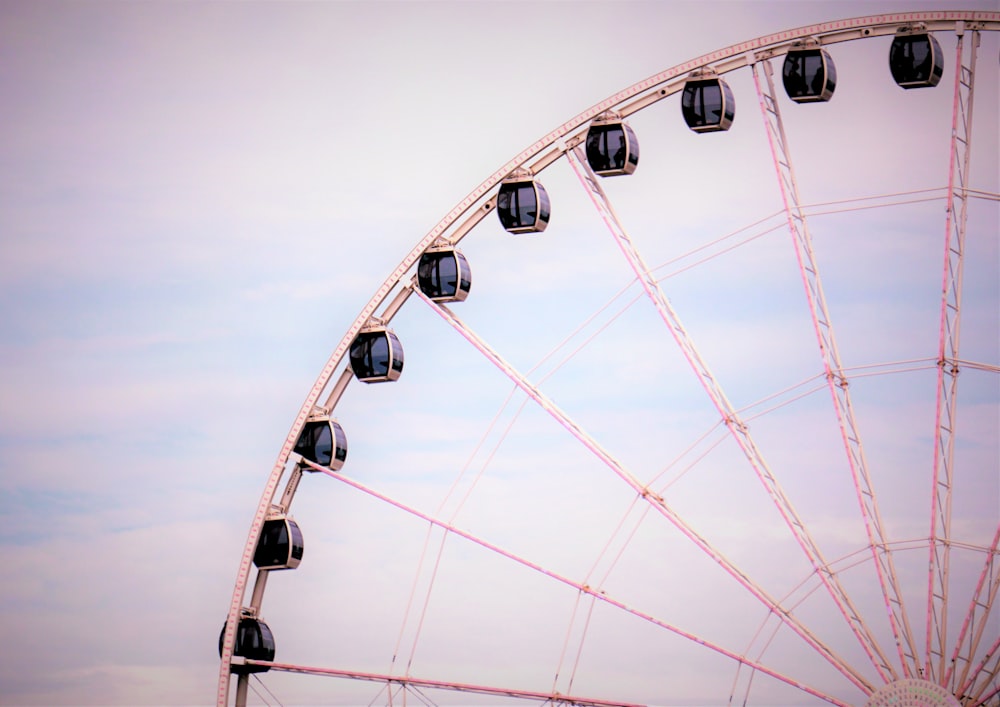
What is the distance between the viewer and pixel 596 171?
127 feet

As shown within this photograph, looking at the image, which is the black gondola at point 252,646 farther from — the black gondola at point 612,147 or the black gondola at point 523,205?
the black gondola at point 612,147

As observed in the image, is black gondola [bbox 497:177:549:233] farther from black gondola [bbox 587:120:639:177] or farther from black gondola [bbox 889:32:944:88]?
black gondola [bbox 889:32:944:88]

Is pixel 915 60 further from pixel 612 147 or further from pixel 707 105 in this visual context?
pixel 612 147

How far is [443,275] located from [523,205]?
2.22m

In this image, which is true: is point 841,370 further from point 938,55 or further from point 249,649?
point 249,649

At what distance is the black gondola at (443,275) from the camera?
39.5 m

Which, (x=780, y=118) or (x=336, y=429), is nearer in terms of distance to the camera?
(x=780, y=118)

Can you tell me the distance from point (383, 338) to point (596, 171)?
5466 millimetres

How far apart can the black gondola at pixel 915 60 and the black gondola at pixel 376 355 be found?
11.2 metres

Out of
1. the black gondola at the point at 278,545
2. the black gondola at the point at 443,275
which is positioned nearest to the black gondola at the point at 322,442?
the black gondola at the point at 278,545

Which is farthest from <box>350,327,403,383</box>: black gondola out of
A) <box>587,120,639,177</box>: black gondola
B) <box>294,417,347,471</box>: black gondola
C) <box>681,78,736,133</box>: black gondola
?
<box>681,78,736,133</box>: black gondola

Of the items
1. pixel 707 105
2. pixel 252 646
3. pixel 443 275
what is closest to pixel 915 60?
pixel 707 105

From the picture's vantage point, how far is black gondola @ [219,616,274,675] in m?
39.8

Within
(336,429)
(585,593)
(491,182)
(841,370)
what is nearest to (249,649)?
(336,429)
